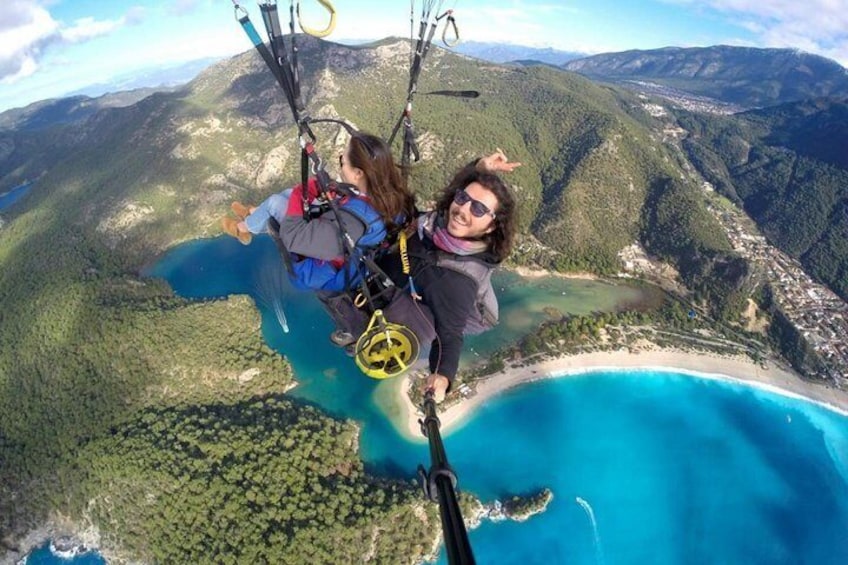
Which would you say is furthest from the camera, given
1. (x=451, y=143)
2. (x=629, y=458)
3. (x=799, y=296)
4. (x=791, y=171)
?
(x=791, y=171)

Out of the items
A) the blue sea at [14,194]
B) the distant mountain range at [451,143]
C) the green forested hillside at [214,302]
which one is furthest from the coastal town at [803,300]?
the blue sea at [14,194]

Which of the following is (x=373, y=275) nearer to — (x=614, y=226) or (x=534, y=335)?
(x=534, y=335)

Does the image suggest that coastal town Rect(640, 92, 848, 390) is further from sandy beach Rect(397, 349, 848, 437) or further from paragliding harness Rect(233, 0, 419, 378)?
paragliding harness Rect(233, 0, 419, 378)

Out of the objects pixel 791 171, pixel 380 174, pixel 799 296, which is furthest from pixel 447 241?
pixel 791 171

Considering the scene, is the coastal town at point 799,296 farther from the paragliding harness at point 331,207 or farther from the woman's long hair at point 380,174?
the woman's long hair at point 380,174

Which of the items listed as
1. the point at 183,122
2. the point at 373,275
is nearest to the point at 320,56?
the point at 183,122

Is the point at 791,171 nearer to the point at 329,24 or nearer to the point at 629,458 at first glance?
the point at 629,458
